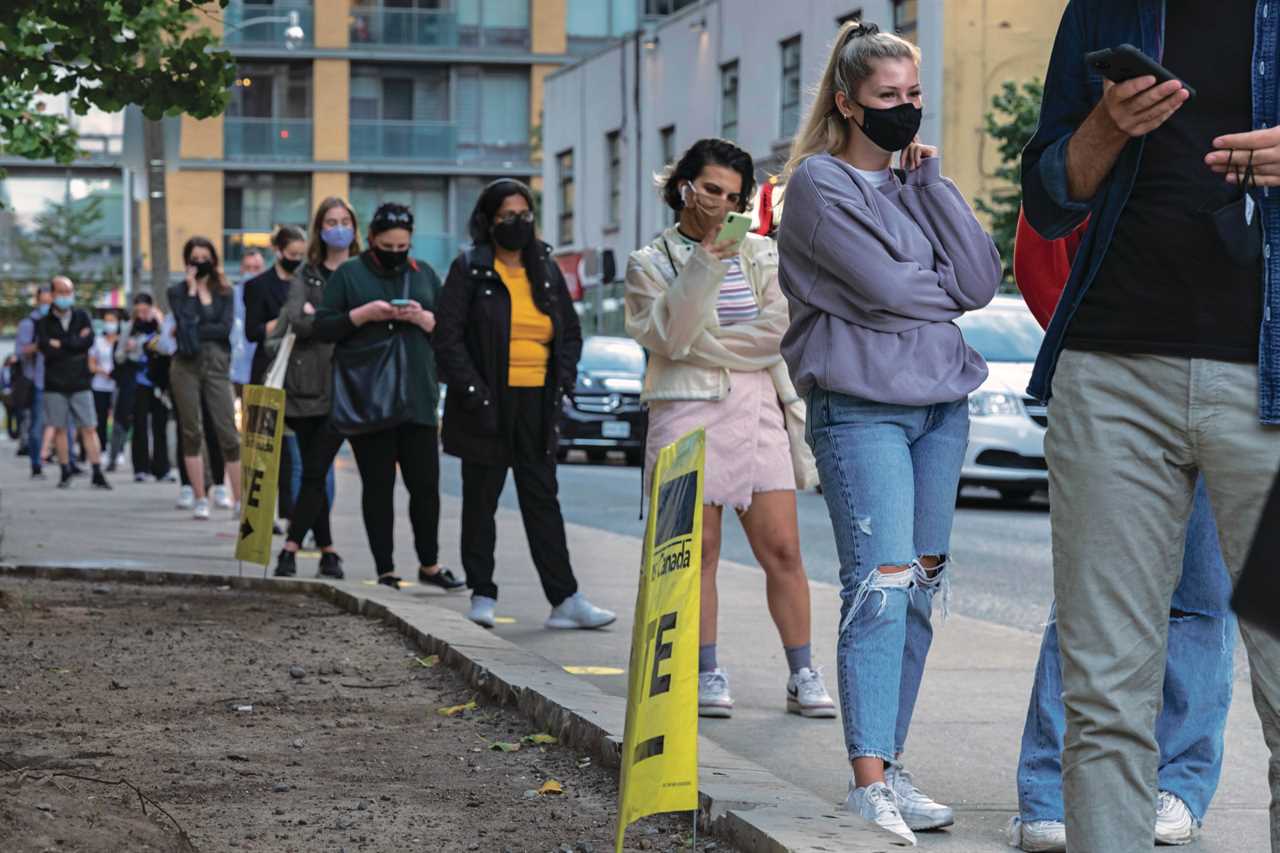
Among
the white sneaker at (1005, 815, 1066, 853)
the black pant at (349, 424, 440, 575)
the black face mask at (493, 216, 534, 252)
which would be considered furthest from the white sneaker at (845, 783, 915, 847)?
the black pant at (349, 424, 440, 575)

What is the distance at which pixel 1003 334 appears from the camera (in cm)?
1834

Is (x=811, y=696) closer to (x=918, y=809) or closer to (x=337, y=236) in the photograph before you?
(x=918, y=809)

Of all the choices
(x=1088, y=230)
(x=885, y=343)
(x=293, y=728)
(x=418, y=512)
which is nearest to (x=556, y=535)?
(x=418, y=512)

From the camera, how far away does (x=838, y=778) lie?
5820 millimetres

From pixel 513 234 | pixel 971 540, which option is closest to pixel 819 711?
pixel 513 234

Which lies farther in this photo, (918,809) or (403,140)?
(403,140)

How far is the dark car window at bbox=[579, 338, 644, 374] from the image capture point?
28141mm

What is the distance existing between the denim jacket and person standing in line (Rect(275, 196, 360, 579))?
720 centimetres

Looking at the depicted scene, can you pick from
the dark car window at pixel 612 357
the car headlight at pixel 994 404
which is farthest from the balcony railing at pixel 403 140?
the car headlight at pixel 994 404

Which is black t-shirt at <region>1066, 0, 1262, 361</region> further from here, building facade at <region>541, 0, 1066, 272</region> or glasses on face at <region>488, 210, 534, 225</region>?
building facade at <region>541, 0, 1066, 272</region>

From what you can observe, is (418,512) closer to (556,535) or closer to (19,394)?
(556,535)

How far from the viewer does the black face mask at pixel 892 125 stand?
529 centimetres

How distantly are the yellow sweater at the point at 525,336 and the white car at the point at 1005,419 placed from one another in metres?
8.65

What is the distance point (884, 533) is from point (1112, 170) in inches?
66.3
